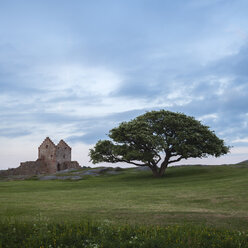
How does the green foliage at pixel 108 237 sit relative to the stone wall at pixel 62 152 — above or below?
below

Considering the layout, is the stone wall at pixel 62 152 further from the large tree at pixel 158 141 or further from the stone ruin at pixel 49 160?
the large tree at pixel 158 141

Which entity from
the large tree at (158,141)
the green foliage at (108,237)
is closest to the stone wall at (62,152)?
the large tree at (158,141)

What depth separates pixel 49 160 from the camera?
290 feet

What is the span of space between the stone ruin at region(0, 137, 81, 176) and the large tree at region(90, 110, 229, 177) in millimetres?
34301

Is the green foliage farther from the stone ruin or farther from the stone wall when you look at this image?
the stone wall

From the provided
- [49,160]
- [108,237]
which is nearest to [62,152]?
[49,160]

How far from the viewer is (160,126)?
5438cm

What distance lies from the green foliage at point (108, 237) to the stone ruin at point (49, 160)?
76.1 m

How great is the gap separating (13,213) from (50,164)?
71.9 meters

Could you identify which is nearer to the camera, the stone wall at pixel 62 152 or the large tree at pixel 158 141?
the large tree at pixel 158 141

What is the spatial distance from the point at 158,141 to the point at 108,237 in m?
41.4

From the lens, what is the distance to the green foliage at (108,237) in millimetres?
10906

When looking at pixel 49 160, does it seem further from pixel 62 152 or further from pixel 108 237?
pixel 108 237

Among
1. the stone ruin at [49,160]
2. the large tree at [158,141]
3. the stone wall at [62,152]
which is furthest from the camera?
the stone wall at [62,152]
